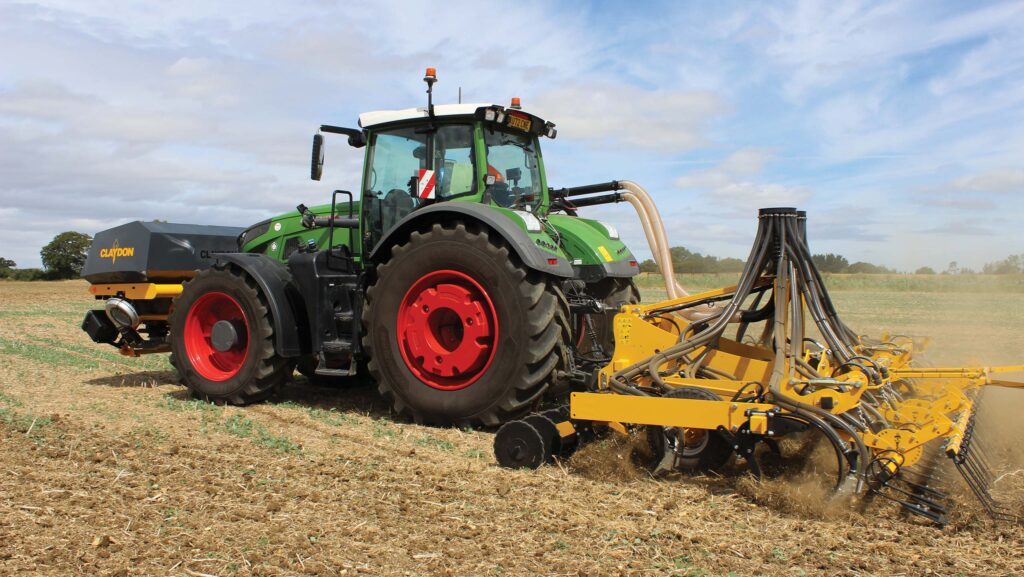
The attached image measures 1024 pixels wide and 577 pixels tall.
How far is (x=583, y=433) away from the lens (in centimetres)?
477

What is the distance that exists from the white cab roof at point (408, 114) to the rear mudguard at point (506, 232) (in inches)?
33.6

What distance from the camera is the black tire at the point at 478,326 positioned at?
544 cm

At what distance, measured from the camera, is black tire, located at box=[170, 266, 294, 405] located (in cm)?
670

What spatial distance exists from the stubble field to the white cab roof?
95.4 inches

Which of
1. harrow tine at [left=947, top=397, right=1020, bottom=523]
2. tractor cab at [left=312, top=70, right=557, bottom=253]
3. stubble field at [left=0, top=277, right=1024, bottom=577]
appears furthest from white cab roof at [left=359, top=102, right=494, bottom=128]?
harrow tine at [left=947, top=397, right=1020, bottom=523]

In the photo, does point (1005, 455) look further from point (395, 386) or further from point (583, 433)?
point (395, 386)

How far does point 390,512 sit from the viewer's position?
3898mm

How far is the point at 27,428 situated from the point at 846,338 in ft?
17.8

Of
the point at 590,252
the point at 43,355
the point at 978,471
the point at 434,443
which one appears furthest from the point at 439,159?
the point at 43,355

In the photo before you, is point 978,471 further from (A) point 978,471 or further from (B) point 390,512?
(B) point 390,512

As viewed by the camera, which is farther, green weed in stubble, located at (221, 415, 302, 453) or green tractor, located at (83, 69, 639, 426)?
green tractor, located at (83, 69, 639, 426)

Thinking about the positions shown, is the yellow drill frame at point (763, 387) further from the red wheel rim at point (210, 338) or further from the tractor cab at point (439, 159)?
the red wheel rim at point (210, 338)

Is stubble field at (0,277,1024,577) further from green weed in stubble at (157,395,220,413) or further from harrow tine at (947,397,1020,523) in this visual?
green weed in stubble at (157,395,220,413)

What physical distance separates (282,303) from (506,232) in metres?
2.24
